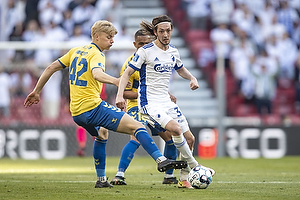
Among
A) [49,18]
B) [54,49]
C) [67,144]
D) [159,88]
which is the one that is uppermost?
[49,18]

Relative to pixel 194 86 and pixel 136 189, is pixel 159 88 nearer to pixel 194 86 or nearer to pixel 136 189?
pixel 194 86

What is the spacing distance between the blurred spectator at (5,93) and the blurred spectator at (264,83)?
6.45 metres

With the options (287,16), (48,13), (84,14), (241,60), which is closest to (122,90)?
(241,60)

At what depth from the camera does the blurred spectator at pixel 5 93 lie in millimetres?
14852

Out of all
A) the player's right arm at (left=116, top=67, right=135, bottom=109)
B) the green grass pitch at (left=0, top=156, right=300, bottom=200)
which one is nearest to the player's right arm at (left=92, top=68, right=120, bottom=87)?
the player's right arm at (left=116, top=67, right=135, bottom=109)

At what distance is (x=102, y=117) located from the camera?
664 centimetres

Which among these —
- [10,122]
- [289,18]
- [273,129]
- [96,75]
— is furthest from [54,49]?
[96,75]

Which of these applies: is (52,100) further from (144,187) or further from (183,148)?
(183,148)

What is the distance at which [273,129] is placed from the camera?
14945mm

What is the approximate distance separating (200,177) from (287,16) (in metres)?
12.9

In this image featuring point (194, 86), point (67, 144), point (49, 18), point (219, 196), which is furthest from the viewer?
point (49, 18)

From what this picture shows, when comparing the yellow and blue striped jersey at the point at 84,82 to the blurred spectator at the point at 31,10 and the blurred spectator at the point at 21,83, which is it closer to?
→ the blurred spectator at the point at 21,83

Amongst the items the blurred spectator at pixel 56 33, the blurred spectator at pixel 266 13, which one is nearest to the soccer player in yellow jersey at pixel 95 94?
the blurred spectator at pixel 56 33

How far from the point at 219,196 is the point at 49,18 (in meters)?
12.7
